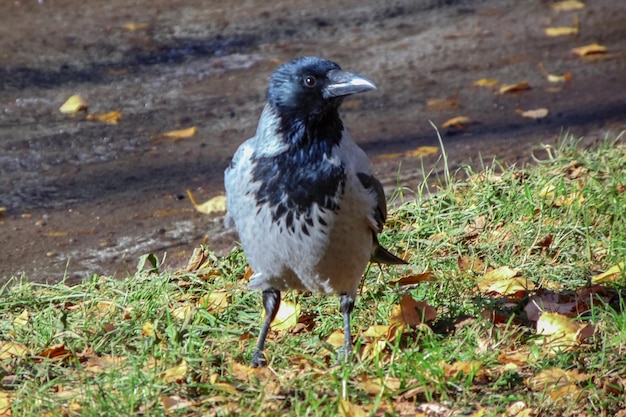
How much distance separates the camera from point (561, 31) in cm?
912

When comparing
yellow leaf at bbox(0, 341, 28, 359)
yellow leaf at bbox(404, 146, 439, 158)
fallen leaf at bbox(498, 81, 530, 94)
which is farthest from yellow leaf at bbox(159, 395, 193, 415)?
fallen leaf at bbox(498, 81, 530, 94)

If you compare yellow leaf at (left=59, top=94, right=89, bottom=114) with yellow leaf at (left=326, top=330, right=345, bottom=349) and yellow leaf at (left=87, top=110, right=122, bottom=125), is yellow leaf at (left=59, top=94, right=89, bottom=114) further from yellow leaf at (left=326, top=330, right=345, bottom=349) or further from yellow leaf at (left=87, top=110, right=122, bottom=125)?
yellow leaf at (left=326, top=330, right=345, bottom=349)

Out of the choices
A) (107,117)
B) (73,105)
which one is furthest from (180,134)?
(73,105)

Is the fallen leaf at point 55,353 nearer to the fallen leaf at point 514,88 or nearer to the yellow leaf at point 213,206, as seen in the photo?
the yellow leaf at point 213,206

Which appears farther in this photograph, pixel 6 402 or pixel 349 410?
pixel 6 402

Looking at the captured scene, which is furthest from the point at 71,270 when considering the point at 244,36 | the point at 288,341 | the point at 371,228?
the point at 244,36

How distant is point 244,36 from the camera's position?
29.6 feet

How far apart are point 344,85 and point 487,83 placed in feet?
14.5

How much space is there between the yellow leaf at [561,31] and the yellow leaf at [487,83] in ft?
4.26

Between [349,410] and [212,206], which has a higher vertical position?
[349,410]

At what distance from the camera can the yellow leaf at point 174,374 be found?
3.85 metres

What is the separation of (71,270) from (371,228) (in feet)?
6.70

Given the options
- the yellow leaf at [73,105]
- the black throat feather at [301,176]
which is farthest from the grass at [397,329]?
the yellow leaf at [73,105]

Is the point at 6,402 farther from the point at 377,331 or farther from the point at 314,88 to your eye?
the point at 314,88
